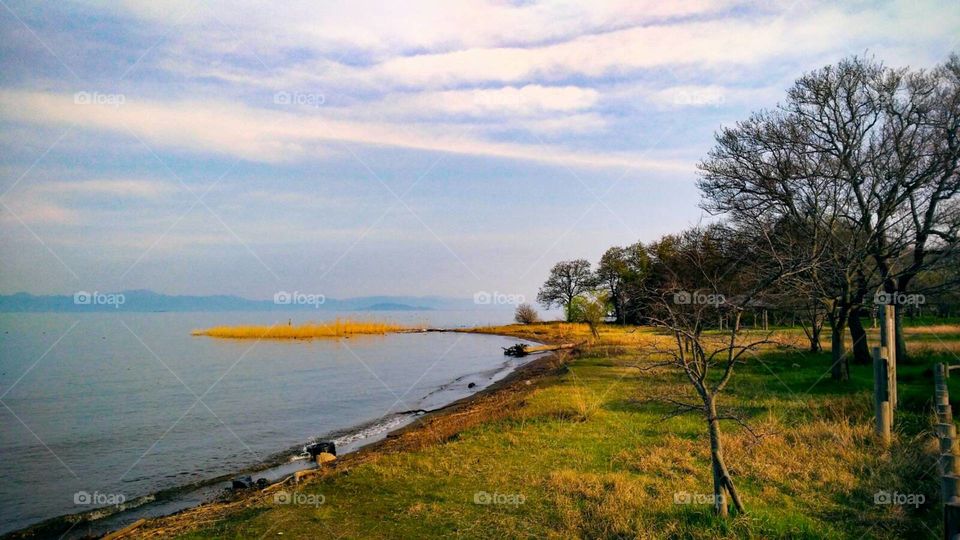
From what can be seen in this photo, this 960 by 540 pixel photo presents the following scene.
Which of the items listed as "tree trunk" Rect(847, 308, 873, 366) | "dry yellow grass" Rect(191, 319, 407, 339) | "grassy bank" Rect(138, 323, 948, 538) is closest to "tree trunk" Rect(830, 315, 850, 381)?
"grassy bank" Rect(138, 323, 948, 538)

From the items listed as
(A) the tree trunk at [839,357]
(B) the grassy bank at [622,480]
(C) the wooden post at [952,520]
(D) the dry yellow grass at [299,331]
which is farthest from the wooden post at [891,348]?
(D) the dry yellow grass at [299,331]

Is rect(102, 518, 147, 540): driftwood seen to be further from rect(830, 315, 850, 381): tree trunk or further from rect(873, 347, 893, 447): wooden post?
rect(830, 315, 850, 381): tree trunk

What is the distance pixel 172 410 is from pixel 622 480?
21877mm

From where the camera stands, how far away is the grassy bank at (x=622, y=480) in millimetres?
7660

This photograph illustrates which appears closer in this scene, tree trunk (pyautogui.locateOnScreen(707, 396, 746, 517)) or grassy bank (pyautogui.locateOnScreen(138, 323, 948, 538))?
tree trunk (pyautogui.locateOnScreen(707, 396, 746, 517))

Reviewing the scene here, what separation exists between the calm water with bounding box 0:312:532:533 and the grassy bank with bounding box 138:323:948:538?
16.9 feet

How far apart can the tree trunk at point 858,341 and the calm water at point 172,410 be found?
696 inches

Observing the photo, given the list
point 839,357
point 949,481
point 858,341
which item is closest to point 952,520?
Result: point 949,481

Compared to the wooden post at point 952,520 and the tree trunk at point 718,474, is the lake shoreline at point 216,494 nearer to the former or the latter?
the tree trunk at point 718,474

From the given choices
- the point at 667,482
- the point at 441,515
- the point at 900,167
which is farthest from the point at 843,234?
the point at 441,515

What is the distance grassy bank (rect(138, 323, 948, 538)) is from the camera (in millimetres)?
7660

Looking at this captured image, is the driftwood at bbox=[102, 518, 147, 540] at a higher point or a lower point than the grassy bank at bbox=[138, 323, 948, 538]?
lower

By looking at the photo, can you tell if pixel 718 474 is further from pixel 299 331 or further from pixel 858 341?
pixel 299 331

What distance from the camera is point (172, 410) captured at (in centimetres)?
2430
